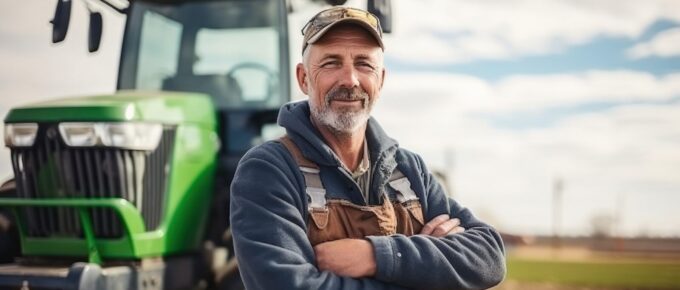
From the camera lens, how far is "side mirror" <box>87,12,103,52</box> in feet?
17.5

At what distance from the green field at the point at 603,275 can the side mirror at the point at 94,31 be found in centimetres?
1656

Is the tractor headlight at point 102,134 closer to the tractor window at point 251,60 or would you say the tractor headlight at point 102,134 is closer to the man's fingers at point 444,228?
the tractor window at point 251,60

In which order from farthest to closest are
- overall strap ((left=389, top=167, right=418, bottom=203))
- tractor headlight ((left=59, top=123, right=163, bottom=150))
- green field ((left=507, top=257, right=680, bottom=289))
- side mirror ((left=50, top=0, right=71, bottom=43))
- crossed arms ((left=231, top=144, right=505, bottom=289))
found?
green field ((left=507, top=257, right=680, bottom=289))
side mirror ((left=50, top=0, right=71, bottom=43))
tractor headlight ((left=59, top=123, right=163, bottom=150))
overall strap ((left=389, top=167, right=418, bottom=203))
crossed arms ((left=231, top=144, right=505, bottom=289))

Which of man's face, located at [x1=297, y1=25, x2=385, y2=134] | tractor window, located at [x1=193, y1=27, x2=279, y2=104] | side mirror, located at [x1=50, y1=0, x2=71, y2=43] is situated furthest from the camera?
tractor window, located at [x1=193, y1=27, x2=279, y2=104]

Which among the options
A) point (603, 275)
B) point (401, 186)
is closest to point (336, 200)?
point (401, 186)

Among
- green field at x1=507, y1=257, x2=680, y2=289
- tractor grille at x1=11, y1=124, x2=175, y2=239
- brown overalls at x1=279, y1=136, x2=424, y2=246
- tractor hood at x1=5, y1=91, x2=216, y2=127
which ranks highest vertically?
tractor hood at x1=5, y1=91, x2=216, y2=127

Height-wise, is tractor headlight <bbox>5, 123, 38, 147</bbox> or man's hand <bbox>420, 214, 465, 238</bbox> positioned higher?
tractor headlight <bbox>5, 123, 38, 147</bbox>

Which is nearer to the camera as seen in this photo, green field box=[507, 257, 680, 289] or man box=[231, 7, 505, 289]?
man box=[231, 7, 505, 289]

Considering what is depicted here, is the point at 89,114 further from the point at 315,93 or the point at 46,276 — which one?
the point at 315,93

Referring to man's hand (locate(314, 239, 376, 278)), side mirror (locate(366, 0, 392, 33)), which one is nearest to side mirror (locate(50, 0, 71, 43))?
side mirror (locate(366, 0, 392, 33))

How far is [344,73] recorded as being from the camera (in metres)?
2.11

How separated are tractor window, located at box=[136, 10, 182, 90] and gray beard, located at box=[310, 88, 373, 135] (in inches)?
136

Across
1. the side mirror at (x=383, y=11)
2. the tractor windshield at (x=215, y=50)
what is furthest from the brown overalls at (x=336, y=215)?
the tractor windshield at (x=215, y=50)

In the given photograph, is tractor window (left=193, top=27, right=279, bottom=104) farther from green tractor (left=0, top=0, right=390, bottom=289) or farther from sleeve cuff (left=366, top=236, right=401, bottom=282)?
sleeve cuff (left=366, top=236, right=401, bottom=282)
